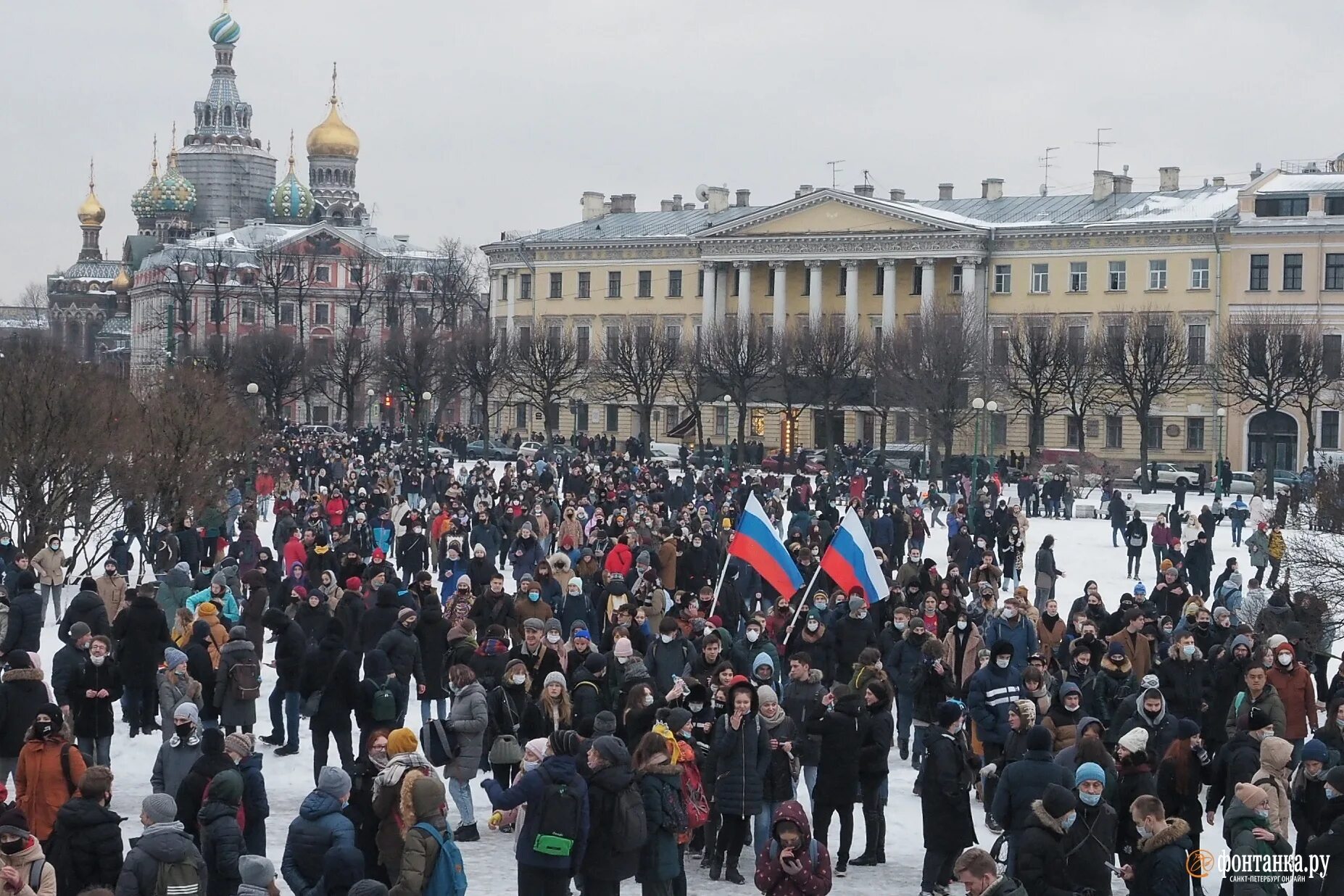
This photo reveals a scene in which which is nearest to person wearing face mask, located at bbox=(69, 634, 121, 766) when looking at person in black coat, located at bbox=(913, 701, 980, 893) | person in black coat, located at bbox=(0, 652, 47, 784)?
person in black coat, located at bbox=(0, 652, 47, 784)

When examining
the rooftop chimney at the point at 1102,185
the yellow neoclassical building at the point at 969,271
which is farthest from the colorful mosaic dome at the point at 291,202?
the rooftop chimney at the point at 1102,185

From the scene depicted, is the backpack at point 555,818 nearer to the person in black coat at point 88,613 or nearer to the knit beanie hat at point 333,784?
the knit beanie hat at point 333,784

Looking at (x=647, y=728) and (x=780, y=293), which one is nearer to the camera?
(x=647, y=728)

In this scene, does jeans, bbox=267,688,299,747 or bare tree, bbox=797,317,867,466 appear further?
bare tree, bbox=797,317,867,466

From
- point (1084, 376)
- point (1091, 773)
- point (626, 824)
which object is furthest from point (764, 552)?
point (1084, 376)

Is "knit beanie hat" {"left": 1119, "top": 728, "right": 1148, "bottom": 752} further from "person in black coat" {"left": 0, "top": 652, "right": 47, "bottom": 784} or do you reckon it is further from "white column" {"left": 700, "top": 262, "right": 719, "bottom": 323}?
"white column" {"left": 700, "top": 262, "right": 719, "bottom": 323}

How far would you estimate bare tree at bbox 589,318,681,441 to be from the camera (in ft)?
207

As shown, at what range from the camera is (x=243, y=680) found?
14070 mm

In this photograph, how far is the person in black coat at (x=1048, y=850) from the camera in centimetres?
917

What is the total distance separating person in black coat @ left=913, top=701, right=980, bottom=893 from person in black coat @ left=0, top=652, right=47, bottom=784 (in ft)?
19.5

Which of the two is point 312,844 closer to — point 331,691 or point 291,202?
point 331,691

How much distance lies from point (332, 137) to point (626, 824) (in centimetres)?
11640

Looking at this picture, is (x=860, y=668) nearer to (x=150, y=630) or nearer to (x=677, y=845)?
(x=677, y=845)

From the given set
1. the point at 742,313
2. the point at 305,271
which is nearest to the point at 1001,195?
the point at 742,313
